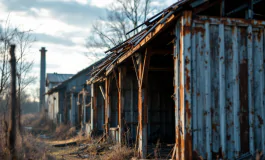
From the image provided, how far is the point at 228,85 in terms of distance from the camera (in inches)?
297

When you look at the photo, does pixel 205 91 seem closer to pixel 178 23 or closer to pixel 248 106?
pixel 248 106

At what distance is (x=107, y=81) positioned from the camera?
14562 millimetres

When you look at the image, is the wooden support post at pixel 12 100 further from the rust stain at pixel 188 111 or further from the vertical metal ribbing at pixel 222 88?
the vertical metal ribbing at pixel 222 88

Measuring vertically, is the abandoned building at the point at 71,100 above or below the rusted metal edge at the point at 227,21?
below

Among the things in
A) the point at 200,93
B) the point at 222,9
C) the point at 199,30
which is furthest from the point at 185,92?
the point at 222,9

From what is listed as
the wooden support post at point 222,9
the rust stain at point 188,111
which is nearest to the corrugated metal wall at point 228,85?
the rust stain at point 188,111

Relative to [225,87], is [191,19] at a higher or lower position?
higher

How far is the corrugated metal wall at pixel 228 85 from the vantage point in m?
A: 7.27

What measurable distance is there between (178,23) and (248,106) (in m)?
2.59

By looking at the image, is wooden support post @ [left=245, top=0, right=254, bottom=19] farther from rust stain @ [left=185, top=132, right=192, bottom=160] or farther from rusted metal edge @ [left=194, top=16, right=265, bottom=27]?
rust stain @ [left=185, top=132, right=192, bottom=160]

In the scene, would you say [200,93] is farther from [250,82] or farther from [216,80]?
[250,82]

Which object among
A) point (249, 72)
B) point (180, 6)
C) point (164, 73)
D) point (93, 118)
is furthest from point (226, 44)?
point (93, 118)

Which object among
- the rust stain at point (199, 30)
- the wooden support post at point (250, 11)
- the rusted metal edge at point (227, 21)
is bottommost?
the rust stain at point (199, 30)

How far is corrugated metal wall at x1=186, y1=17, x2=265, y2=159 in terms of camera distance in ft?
23.9
